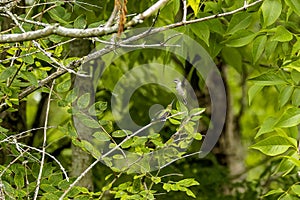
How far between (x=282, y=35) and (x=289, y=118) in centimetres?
30

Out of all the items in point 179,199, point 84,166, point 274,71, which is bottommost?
point 179,199

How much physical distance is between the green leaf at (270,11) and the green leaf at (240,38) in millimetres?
231

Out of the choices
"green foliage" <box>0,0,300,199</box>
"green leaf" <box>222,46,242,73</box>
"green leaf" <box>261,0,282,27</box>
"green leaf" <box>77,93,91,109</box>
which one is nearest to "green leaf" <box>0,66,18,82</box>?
"green foliage" <box>0,0,300,199</box>

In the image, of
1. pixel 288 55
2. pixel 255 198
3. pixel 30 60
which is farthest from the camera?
pixel 255 198

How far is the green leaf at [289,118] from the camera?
6.32 feet

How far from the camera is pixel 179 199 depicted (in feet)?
9.91

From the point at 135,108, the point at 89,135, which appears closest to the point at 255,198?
the point at 135,108

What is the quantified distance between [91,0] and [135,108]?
2.60 feet

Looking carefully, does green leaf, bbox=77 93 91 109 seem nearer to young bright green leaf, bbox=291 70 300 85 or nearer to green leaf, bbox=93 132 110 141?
green leaf, bbox=93 132 110 141

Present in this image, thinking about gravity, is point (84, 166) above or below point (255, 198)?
above

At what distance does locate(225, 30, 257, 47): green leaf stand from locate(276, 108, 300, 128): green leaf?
352 millimetres

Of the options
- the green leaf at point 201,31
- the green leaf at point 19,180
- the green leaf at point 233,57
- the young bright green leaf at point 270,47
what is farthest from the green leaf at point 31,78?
the green leaf at point 233,57

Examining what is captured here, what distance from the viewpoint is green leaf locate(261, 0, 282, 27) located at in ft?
6.40

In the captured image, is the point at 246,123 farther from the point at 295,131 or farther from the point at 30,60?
the point at 30,60
